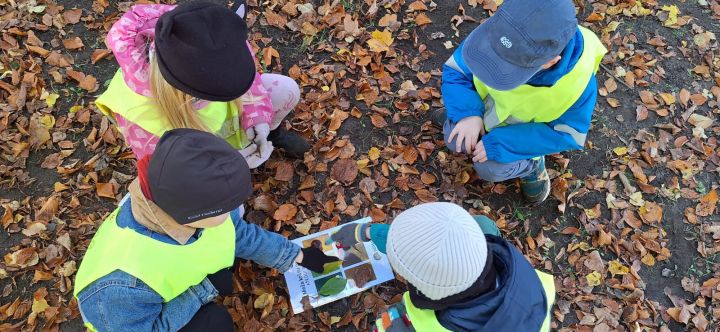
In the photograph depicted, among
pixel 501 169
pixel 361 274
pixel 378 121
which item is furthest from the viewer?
pixel 378 121

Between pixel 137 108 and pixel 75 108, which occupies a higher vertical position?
pixel 137 108

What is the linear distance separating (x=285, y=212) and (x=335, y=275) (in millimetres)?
523

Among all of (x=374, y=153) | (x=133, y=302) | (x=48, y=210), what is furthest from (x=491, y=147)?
(x=48, y=210)

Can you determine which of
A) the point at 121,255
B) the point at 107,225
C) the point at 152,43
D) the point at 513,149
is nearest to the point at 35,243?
the point at 107,225

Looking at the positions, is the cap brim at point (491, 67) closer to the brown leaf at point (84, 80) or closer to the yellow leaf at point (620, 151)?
the yellow leaf at point (620, 151)

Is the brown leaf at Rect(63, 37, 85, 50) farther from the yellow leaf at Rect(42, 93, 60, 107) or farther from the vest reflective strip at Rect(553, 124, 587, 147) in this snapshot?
the vest reflective strip at Rect(553, 124, 587, 147)

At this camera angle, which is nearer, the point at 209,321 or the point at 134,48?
the point at 134,48

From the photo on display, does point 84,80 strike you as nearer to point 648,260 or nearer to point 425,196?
point 425,196

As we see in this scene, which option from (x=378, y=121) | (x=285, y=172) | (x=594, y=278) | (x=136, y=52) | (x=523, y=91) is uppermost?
(x=136, y=52)

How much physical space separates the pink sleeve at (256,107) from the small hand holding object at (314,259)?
0.78 meters

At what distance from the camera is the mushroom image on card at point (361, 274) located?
10.1ft

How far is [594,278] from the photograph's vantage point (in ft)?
10.8

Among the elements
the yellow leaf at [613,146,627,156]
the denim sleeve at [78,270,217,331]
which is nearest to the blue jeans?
the yellow leaf at [613,146,627,156]

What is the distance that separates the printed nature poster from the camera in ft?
9.94
